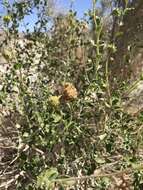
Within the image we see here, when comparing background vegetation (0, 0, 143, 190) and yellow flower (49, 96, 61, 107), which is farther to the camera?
background vegetation (0, 0, 143, 190)

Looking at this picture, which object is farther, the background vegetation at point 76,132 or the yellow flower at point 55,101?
the background vegetation at point 76,132

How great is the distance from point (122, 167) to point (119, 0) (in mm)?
1415

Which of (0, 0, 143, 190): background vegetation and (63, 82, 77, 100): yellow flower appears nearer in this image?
(63, 82, 77, 100): yellow flower

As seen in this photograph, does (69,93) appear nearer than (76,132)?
Yes

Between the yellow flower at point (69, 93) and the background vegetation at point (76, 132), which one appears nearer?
the yellow flower at point (69, 93)

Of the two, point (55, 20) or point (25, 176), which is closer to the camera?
point (25, 176)

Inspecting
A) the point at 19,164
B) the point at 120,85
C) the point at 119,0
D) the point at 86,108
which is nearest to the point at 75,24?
the point at 119,0

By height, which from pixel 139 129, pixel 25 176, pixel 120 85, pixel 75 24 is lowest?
pixel 25 176

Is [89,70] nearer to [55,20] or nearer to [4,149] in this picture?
[4,149]

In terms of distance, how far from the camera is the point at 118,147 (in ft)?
9.89

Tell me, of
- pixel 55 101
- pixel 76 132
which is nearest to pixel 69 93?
pixel 55 101

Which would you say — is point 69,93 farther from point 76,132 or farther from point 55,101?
point 76,132

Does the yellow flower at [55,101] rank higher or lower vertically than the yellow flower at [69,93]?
lower

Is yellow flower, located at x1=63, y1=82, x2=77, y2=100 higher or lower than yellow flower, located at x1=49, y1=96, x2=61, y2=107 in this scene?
higher
